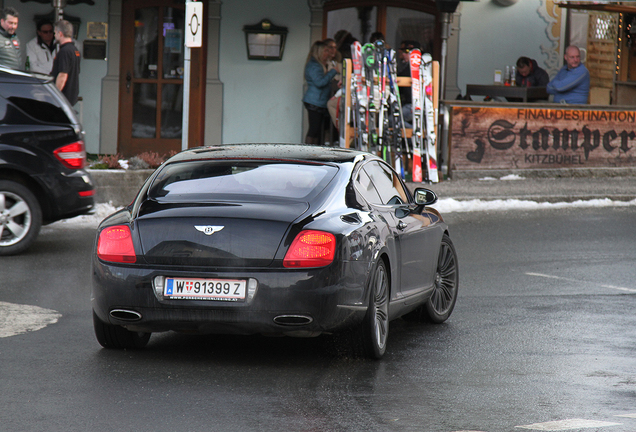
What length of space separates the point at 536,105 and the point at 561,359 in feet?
36.8

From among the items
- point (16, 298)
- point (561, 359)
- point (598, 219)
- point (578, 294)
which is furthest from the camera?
point (598, 219)

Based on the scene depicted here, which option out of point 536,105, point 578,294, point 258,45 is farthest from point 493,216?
point 258,45

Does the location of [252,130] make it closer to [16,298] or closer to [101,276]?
[16,298]

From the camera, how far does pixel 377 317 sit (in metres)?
6.16

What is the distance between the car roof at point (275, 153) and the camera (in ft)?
21.2

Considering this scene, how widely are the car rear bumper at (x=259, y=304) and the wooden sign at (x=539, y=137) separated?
11158 millimetres

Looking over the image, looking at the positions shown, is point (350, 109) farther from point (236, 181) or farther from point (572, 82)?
point (236, 181)

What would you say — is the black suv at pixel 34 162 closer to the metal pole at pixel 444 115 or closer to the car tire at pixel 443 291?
the car tire at pixel 443 291

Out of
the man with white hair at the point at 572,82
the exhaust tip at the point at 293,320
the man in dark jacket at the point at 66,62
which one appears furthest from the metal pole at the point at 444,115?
Answer: the exhaust tip at the point at 293,320

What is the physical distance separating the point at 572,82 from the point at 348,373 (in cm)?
1316

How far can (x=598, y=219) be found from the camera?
1412 centimetres

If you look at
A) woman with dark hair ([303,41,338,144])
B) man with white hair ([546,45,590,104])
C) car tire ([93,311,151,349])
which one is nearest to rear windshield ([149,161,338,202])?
car tire ([93,311,151,349])

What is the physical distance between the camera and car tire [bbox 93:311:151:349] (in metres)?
6.17

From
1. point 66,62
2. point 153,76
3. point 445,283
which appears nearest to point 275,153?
point 445,283
